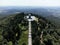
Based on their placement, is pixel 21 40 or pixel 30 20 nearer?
pixel 21 40

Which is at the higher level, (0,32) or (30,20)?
(30,20)

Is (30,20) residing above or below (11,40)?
above

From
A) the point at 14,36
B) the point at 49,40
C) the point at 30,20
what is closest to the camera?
the point at 49,40

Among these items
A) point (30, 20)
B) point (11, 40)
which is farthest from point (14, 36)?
point (30, 20)

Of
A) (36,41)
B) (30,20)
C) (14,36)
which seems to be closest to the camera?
(36,41)

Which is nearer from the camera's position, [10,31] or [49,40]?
[49,40]

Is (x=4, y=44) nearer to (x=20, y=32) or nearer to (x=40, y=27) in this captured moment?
(x=20, y=32)

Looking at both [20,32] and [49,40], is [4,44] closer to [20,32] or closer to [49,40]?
[20,32]

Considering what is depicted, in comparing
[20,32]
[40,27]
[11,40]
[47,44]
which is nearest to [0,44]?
[11,40]

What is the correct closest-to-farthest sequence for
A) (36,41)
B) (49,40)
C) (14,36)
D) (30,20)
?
1. (36,41)
2. (49,40)
3. (14,36)
4. (30,20)
